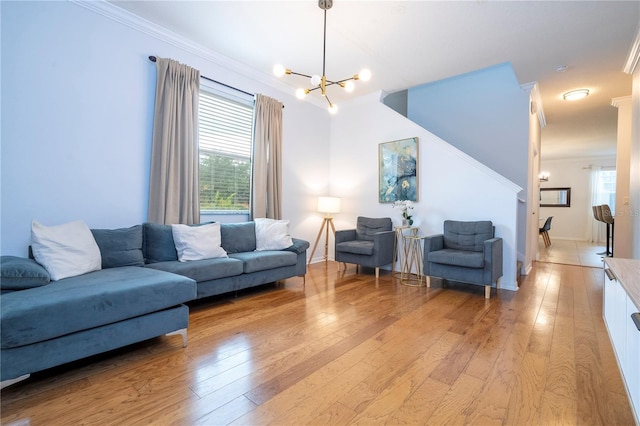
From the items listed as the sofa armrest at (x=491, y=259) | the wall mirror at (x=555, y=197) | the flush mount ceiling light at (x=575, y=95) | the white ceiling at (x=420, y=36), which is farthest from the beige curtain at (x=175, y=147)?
the wall mirror at (x=555, y=197)

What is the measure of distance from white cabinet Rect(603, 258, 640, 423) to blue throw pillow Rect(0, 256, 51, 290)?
321 cm

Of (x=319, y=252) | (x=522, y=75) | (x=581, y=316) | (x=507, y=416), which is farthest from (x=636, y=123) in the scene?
(x=319, y=252)

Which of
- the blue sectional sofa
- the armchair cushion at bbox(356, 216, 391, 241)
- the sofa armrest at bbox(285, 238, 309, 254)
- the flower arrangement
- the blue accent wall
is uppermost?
the blue accent wall

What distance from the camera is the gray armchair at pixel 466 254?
3365 millimetres

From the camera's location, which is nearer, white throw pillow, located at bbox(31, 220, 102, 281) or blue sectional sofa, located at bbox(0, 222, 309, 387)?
blue sectional sofa, located at bbox(0, 222, 309, 387)

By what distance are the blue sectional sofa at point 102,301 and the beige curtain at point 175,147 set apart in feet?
1.28

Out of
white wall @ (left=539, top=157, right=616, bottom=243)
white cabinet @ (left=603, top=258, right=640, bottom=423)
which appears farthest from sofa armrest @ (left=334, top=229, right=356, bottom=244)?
white wall @ (left=539, top=157, right=616, bottom=243)

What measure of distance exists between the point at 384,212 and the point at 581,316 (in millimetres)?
2817

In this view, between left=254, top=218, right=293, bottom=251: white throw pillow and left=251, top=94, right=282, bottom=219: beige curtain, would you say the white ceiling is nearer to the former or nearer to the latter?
left=251, top=94, right=282, bottom=219: beige curtain

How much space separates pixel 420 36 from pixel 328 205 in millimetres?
2765

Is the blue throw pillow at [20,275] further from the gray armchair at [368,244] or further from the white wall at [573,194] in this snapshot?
the white wall at [573,194]

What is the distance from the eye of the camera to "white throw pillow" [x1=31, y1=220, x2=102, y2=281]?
2.25 m

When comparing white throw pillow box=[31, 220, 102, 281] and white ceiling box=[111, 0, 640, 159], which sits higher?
white ceiling box=[111, 0, 640, 159]

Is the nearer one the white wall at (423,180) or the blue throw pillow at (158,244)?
the blue throw pillow at (158,244)
